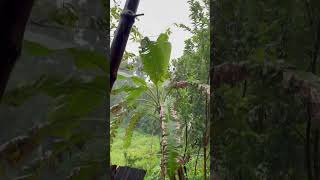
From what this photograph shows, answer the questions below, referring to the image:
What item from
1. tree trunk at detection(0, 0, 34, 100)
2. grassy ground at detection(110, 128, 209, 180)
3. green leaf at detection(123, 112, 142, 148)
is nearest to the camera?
tree trunk at detection(0, 0, 34, 100)

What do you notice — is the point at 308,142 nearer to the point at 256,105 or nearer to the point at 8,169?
the point at 256,105

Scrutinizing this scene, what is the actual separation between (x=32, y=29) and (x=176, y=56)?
7.64 feet

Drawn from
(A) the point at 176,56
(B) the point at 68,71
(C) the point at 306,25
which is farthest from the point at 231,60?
(A) the point at 176,56

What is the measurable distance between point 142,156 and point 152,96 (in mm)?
623

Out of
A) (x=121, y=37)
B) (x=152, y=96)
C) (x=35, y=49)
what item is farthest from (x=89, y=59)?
(x=152, y=96)

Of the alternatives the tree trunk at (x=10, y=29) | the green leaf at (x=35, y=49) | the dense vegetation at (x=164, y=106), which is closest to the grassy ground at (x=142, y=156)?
the dense vegetation at (x=164, y=106)

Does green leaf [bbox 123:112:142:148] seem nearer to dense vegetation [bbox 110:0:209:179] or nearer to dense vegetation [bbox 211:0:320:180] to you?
dense vegetation [bbox 110:0:209:179]

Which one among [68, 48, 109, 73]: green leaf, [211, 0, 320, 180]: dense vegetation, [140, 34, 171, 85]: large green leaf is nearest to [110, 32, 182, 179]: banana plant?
[140, 34, 171, 85]: large green leaf

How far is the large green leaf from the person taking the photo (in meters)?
2.42

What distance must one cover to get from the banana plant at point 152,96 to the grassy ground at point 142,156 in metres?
0.39

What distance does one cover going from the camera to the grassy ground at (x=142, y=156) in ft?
Result: 10.6

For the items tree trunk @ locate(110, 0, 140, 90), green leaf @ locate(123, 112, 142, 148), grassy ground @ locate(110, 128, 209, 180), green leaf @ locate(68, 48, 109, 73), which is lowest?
grassy ground @ locate(110, 128, 209, 180)

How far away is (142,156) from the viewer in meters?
3.33

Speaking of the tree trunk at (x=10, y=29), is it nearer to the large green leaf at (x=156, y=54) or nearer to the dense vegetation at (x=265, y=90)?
the dense vegetation at (x=265, y=90)
